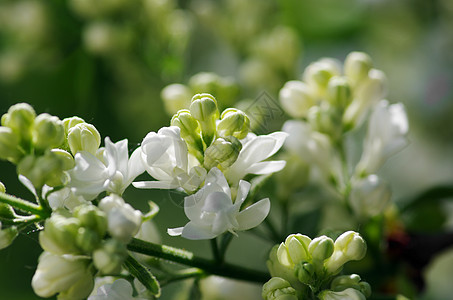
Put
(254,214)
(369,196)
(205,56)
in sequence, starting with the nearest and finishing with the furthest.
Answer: (254,214) → (369,196) → (205,56)

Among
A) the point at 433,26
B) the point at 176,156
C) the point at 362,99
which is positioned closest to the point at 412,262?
the point at 362,99

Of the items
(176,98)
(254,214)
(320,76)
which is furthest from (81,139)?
(320,76)

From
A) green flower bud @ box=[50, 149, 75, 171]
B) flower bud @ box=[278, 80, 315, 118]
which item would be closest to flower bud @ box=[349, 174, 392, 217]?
flower bud @ box=[278, 80, 315, 118]

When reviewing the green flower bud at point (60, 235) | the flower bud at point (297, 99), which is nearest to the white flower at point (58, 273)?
the green flower bud at point (60, 235)

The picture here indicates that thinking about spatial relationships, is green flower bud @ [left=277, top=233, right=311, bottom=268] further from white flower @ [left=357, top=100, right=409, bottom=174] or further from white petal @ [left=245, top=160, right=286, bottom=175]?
white flower @ [left=357, top=100, right=409, bottom=174]

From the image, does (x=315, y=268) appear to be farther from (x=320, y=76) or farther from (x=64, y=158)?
(x=320, y=76)
